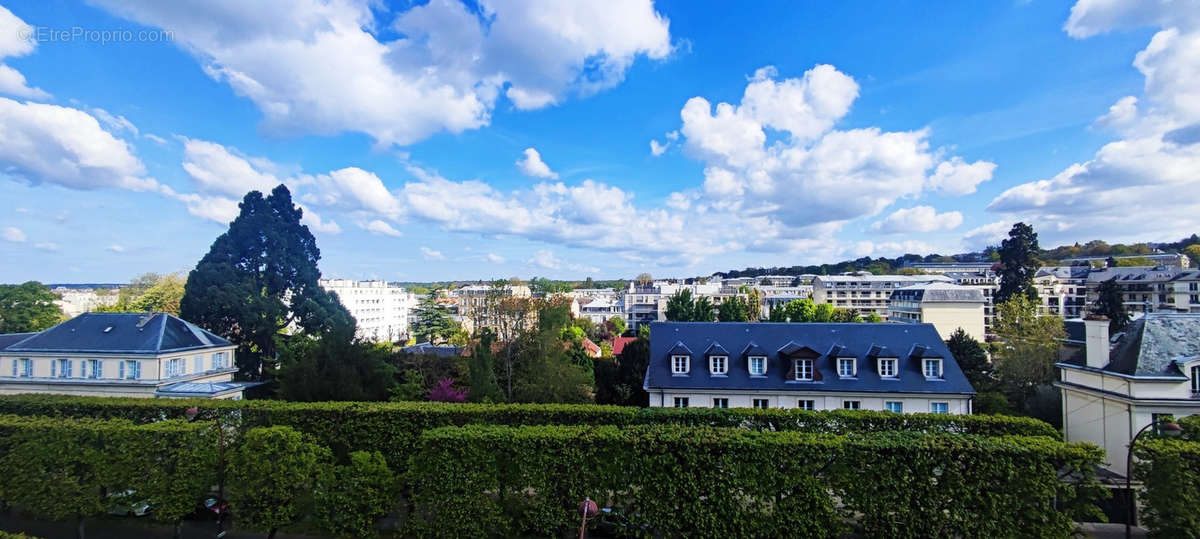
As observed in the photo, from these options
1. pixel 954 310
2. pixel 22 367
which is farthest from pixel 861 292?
pixel 22 367

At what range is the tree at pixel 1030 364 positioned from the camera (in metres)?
30.3

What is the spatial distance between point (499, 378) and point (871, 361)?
23515 millimetres

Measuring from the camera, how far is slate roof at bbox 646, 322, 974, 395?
27.9 meters

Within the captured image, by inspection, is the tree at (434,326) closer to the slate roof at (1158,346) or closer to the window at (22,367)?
the window at (22,367)

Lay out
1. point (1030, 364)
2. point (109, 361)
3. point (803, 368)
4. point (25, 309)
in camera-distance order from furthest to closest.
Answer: point (25, 309), point (1030, 364), point (109, 361), point (803, 368)

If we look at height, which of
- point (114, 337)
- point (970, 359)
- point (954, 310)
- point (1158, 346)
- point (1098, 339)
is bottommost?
point (970, 359)

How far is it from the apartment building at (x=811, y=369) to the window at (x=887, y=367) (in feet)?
0.16

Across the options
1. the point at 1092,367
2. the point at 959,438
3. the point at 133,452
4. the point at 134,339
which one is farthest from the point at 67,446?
the point at 1092,367

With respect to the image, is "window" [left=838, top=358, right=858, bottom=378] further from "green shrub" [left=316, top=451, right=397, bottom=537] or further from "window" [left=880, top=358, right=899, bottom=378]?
"green shrub" [left=316, top=451, right=397, bottom=537]

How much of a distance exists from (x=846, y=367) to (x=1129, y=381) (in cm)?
1119

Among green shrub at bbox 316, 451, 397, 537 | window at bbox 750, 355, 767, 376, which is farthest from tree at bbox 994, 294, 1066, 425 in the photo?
green shrub at bbox 316, 451, 397, 537

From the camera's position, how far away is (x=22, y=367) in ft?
97.8

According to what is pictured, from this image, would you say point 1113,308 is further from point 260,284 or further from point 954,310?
point 260,284

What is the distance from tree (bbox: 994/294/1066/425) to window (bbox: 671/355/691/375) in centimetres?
2095
